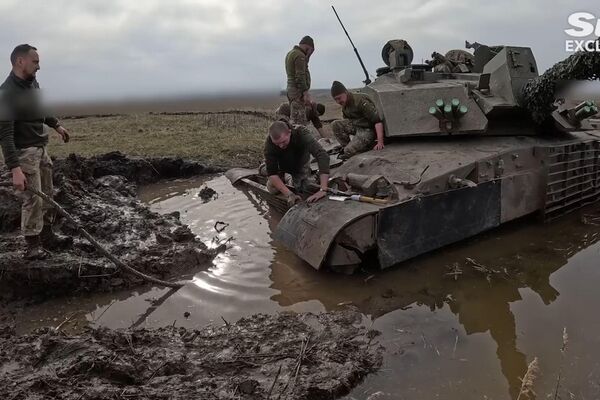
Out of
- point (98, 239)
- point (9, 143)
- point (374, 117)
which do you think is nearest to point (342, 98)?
point (374, 117)

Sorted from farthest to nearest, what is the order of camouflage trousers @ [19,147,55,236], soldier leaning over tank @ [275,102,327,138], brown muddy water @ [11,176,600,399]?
1. soldier leaning over tank @ [275,102,327,138]
2. camouflage trousers @ [19,147,55,236]
3. brown muddy water @ [11,176,600,399]

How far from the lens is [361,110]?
678 cm

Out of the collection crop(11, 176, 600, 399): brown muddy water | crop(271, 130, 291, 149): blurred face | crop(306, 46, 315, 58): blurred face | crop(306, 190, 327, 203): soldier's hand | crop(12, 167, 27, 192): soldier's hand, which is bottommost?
crop(11, 176, 600, 399): brown muddy water

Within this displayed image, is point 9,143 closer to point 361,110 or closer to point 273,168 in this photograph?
point 273,168

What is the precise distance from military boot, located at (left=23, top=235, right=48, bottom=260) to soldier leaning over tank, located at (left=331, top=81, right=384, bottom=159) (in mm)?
3829

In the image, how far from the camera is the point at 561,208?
272 inches

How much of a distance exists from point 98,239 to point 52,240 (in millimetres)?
592

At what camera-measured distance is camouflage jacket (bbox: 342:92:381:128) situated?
6750mm

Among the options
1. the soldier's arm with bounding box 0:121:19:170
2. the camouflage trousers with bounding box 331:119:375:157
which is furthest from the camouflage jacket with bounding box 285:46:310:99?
the soldier's arm with bounding box 0:121:19:170

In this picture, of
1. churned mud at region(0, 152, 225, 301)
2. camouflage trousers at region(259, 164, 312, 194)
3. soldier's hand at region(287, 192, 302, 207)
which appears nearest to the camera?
churned mud at region(0, 152, 225, 301)

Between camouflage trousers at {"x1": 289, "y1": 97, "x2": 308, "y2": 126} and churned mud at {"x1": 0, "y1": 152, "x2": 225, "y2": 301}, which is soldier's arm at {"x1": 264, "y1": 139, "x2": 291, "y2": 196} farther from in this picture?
camouflage trousers at {"x1": 289, "y1": 97, "x2": 308, "y2": 126}

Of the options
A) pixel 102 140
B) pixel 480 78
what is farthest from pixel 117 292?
pixel 102 140

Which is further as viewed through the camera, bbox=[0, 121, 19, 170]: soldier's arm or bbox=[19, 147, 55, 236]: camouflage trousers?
bbox=[19, 147, 55, 236]: camouflage trousers

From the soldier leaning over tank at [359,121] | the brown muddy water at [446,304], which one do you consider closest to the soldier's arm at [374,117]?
the soldier leaning over tank at [359,121]
